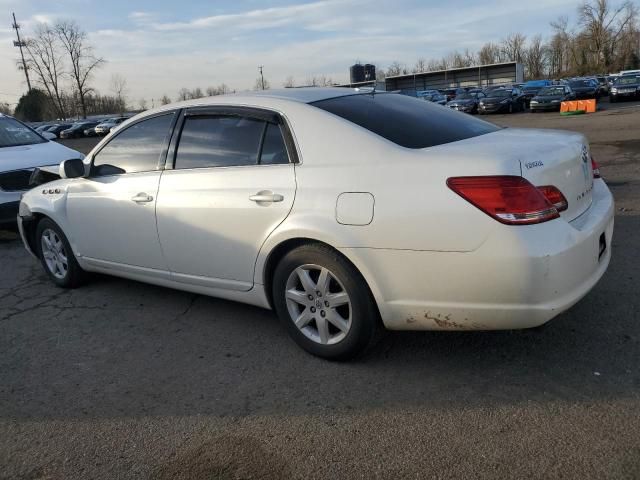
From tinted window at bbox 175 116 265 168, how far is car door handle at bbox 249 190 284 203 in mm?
254

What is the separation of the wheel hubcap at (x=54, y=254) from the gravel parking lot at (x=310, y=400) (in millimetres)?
907

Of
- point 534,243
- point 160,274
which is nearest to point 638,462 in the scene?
point 534,243

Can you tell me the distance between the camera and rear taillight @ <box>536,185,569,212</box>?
→ 9.29ft

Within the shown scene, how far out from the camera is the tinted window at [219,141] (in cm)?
366

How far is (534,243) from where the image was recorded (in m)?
2.69

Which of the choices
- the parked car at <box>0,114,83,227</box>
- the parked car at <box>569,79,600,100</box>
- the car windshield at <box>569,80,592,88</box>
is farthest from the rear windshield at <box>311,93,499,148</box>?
the car windshield at <box>569,80,592,88</box>

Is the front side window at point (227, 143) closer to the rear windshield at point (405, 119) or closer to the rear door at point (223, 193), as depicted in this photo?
the rear door at point (223, 193)

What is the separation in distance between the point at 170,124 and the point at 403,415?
2.67 m

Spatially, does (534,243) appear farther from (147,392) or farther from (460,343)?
(147,392)

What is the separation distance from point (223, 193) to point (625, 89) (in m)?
38.0

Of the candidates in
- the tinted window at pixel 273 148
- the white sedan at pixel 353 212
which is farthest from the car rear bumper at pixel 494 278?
the tinted window at pixel 273 148

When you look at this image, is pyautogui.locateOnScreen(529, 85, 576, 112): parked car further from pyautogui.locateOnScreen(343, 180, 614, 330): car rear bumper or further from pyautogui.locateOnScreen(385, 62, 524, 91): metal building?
pyautogui.locateOnScreen(385, 62, 524, 91): metal building

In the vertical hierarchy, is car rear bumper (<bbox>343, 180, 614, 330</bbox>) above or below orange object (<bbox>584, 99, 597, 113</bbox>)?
above

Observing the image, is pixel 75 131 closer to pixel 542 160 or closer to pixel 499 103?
pixel 499 103
